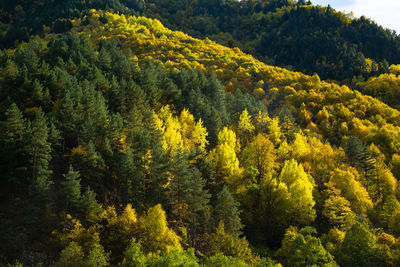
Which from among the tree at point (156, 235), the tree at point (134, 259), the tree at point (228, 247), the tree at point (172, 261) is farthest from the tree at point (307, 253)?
the tree at point (134, 259)

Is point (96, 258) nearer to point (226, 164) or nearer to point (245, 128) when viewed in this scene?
point (226, 164)

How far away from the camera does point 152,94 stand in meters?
81.7

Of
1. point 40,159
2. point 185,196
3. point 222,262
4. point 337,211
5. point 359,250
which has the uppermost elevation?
point 359,250

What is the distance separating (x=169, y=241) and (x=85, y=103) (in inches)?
1188

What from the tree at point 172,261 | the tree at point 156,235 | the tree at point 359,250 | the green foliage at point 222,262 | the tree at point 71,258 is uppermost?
the tree at point 359,250

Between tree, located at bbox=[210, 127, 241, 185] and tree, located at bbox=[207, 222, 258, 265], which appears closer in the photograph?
tree, located at bbox=[207, 222, 258, 265]

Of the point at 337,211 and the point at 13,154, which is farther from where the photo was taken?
the point at 337,211

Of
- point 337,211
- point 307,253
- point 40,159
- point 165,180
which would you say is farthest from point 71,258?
point 337,211

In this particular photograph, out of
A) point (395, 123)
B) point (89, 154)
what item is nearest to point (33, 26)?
point (89, 154)

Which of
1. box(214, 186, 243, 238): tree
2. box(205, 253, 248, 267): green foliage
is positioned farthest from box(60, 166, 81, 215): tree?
box(214, 186, 243, 238): tree

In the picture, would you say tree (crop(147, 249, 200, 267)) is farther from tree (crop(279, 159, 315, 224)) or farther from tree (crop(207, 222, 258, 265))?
tree (crop(279, 159, 315, 224))

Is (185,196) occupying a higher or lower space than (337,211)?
lower

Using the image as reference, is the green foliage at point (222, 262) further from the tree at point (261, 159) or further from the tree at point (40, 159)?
the tree at point (261, 159)

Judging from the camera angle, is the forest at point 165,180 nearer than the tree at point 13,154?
Yes
